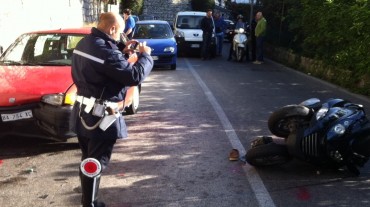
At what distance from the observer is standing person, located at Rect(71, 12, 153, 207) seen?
3.67m

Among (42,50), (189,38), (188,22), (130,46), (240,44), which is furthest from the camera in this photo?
(188,22)

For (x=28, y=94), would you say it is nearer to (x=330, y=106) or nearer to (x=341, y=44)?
(x=330, y=106)

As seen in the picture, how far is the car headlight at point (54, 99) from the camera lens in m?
5.62

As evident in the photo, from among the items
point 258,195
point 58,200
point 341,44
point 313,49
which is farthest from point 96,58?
point 313,49

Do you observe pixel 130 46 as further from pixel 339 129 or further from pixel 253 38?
pixel 253 38

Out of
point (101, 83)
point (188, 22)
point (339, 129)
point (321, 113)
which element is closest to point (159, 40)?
point (188, 22)

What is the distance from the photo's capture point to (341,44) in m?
12.1

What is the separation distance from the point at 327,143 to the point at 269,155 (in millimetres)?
612

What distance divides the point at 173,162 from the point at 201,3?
46535mm

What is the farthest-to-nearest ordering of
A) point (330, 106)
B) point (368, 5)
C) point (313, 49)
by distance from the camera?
point (313, 49), point (368, 5), point (330, 106)

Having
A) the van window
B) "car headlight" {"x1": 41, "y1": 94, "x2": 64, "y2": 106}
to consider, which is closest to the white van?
the van window

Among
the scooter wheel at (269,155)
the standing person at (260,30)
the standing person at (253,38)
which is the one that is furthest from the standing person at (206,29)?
the scooter wheel at (269,155)

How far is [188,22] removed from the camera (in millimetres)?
20531

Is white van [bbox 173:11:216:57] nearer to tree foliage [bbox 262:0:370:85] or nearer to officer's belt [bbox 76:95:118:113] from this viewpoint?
tree foliage [bbox 262:0:370:85]
